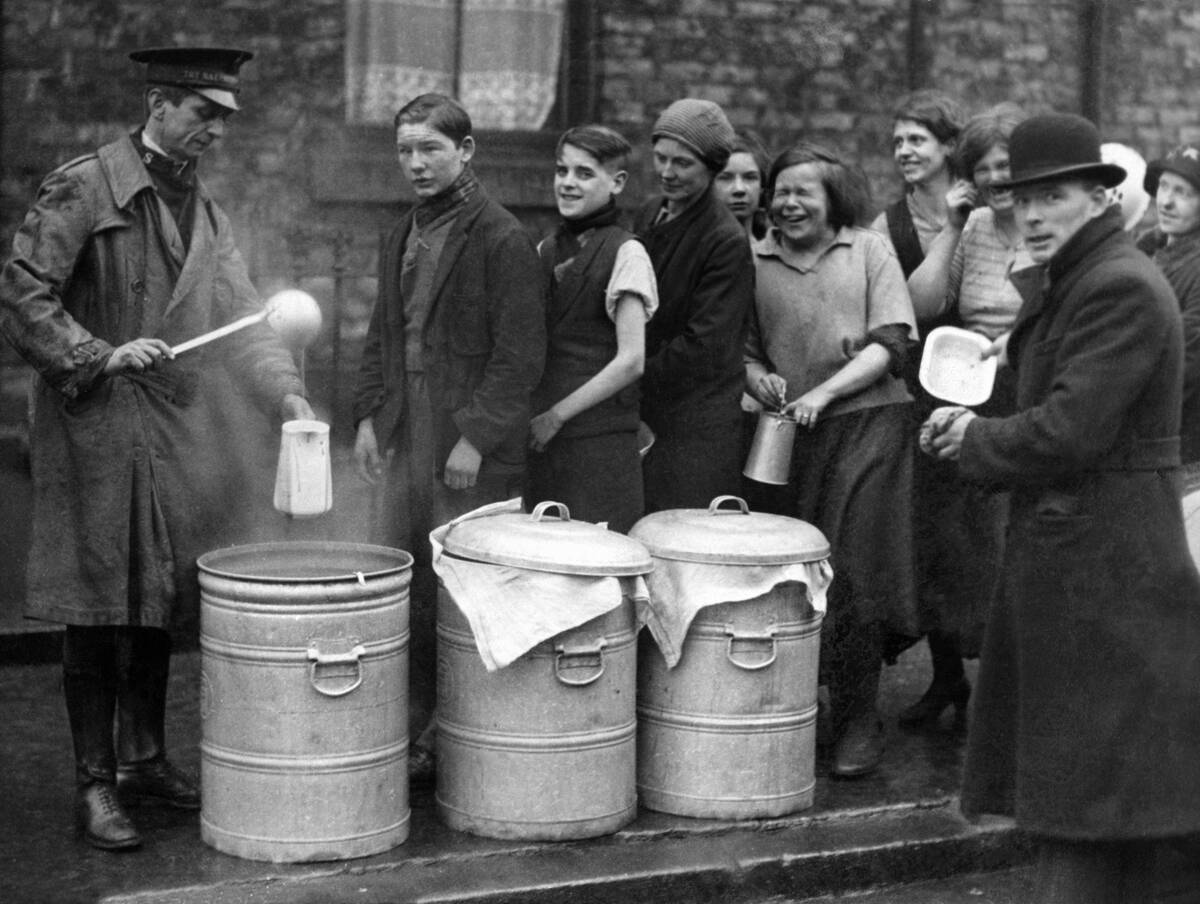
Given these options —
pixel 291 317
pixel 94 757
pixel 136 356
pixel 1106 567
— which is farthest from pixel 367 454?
pixel 1106 567

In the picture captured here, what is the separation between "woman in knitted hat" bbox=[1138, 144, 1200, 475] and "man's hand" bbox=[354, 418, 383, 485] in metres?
2.43

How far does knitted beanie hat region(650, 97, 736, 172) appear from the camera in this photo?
5535 mm

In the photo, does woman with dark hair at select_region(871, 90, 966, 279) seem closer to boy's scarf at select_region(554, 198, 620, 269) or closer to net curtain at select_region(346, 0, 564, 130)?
boy's scarf at select_region(554, 198, 620, 269)

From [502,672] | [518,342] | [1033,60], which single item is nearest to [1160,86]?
[1033,60]

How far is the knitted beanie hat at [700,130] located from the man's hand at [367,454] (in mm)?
A: 1334

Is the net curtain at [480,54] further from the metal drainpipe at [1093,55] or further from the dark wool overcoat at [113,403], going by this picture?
the dark wool overcoat at [113,403]

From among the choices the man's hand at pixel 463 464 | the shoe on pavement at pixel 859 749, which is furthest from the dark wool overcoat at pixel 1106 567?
the man's hand at pixel 463 464

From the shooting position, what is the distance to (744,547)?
495 cm

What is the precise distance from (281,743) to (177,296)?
1280mm

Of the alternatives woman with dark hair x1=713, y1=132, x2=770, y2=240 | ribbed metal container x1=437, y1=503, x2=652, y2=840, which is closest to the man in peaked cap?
ribbed metal container x1=437, y1=503, x2=652, y2=840

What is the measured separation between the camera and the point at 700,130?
5.54m

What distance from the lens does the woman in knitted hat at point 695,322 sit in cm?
547

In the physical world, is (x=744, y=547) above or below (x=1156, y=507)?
below

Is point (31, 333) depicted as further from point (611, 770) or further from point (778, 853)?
point (778, 853)
